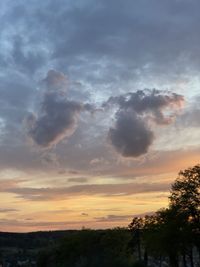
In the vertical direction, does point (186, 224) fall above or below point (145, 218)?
below

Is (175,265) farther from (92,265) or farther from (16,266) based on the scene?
(16,266)

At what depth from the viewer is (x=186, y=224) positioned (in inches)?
2911

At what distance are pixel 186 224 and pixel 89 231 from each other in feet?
204

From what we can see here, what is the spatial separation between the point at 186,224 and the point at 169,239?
5652 mm

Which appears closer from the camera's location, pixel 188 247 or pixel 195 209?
pixel 195 209

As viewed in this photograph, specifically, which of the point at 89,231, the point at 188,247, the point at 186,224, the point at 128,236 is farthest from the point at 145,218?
the point at 186,224

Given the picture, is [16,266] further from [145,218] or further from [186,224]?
[186,224]

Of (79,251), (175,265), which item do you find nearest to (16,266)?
(79,251)

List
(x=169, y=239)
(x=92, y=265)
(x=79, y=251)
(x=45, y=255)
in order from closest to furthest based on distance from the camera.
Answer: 1. (x=92, y=265)
2. (x=169, y=239)
3. (x=79, y=251)
4. (x=45, y=255)

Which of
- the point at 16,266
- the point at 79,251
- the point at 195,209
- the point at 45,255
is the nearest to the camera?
the point at 195,209

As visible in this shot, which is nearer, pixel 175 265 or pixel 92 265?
pixel 92 265

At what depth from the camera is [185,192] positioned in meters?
74.1

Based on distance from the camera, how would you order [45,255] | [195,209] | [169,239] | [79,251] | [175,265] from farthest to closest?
1. [45,255]
2. [79,251]
3. [175,265]
4. [169,239]
5. [195,209]

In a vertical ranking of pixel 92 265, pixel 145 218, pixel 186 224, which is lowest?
pixel 92 265
